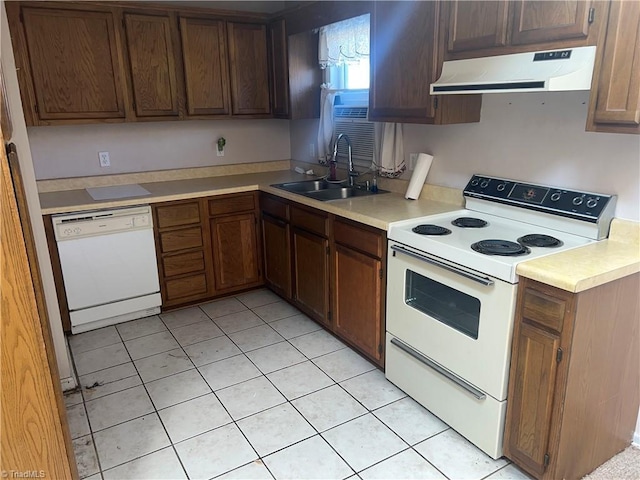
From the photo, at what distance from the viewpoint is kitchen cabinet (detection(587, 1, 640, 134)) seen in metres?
1.57

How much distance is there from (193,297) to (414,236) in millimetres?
1978

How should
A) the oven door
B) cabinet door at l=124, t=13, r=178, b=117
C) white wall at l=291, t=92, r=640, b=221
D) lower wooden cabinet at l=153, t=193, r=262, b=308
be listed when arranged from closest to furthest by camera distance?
the oven door → white wall at l=291, t=92, r=640, b=221 → cabinet door at l=124, t=13, r=178, b=117 → lower wooden cabinet at l=153, t=193, r=262, b=308

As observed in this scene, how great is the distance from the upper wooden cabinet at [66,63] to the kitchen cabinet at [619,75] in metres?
2.85

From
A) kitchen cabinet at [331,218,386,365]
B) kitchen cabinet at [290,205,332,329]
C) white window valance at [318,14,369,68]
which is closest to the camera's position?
kitchen cabinet at [331,218,386,365]

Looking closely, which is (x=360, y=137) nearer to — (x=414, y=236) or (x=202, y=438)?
(x=414, y=236)

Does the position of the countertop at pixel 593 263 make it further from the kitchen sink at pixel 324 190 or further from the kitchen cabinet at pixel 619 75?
the kitchen sink at pixel 324 190

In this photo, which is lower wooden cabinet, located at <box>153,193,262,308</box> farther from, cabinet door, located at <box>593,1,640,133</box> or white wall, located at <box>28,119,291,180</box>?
cabinet door, located at <box>593,1,640,133</box>

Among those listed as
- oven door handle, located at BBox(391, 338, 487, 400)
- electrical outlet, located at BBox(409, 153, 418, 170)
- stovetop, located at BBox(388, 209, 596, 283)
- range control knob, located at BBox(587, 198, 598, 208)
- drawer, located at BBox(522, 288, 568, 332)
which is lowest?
oven door handle, located at BBox(391, 338, 487, 400)

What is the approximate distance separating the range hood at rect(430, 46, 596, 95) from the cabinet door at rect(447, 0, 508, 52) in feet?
0.23

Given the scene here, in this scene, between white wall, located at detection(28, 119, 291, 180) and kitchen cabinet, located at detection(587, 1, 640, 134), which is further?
white wall, located at detection(28, 119, 291, 180)

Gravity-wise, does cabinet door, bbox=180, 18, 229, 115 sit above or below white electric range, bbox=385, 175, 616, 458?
above

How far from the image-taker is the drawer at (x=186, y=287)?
3385 millimetres

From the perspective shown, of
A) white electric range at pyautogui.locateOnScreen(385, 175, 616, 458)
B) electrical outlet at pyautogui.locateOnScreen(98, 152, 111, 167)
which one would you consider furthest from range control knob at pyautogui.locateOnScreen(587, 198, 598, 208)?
electrical outlet at pyautogui.locateOnScreen(98, 152, 111, 167)

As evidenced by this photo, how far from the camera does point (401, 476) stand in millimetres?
1888
